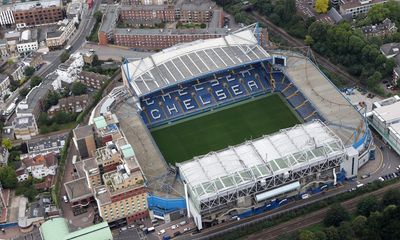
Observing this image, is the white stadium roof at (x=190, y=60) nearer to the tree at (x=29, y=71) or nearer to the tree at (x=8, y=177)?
the tree at (x=29, y=71)

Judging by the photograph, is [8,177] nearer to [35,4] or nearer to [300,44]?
[35,4]

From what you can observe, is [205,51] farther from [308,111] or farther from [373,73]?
[373,73]

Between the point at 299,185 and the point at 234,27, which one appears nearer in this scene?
the point at 299,185

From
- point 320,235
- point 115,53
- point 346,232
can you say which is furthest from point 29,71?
point 346,232

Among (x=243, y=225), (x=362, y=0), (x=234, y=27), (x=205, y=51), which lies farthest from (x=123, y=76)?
(x=362, y=0)

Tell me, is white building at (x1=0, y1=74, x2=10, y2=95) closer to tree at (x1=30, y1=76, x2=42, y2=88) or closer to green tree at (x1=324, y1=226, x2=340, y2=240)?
tree at (x1=30, y1=76, x2=42, y2=88)

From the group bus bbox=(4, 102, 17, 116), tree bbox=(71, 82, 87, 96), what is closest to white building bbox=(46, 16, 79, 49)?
tree bbox=(71, 82, 87, 96)

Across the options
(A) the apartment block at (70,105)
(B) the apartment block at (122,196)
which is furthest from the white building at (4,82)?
(B) the apartment block at (122,196)
